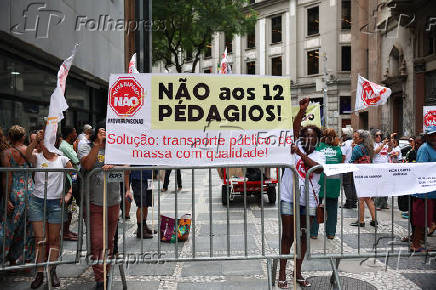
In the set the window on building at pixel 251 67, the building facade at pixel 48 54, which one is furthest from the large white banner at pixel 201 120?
the window on building at pixel 251 67

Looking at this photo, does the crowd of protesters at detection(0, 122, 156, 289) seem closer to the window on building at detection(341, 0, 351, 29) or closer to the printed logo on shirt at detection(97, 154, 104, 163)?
the printed logo on shirt at detection(97, 154, 104, 163)

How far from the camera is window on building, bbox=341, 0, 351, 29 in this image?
36.3 meters

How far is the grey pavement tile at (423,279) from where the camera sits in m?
4.93

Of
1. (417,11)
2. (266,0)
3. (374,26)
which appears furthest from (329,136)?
(266,0)

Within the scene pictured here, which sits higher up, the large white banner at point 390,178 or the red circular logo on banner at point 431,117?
the red circular logo on banner at point 431,117

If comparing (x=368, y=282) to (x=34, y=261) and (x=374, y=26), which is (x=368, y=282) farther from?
(x=374, y=26)

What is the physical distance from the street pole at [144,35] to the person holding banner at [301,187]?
1338 centimetres

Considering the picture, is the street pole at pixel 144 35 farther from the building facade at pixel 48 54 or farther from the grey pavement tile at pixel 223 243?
the grey pavement tile at pixel 223 243

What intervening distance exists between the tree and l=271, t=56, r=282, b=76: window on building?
15337mm

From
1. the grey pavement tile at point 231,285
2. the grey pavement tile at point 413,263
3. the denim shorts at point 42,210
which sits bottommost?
the grey pavement tile at point 231,285

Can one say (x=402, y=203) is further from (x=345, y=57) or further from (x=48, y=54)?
(x=345, y=57)

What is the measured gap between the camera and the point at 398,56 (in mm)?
22594

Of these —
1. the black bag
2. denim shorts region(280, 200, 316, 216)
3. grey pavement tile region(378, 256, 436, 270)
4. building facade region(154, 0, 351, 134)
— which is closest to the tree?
building facade region(154, 0, 351, 134)

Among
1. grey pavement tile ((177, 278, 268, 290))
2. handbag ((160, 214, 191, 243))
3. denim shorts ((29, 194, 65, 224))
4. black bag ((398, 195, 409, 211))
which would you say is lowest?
grey pavement tile ((177, 278, 268, 290))
